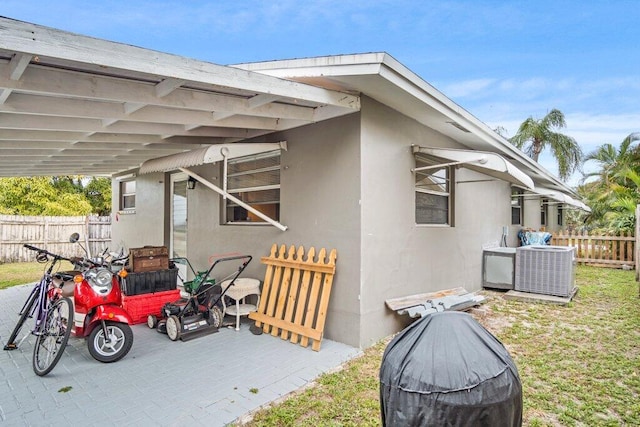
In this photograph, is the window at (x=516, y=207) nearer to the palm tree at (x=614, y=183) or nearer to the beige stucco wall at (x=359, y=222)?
the palm tree at (x=614, y=183)

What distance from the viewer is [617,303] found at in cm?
665

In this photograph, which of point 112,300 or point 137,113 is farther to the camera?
point 112,300

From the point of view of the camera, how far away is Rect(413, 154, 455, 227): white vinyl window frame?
18.8 feet

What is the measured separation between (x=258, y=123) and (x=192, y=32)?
32.0ft

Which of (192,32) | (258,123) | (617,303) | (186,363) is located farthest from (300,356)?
(192,32)

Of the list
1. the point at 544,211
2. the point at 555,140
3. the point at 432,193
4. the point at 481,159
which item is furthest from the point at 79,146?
the point at 555,140

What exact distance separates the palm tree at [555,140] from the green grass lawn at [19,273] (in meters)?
21.8

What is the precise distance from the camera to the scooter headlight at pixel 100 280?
400 centimetres

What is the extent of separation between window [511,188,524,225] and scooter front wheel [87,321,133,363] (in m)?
10.3

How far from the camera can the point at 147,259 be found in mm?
5562

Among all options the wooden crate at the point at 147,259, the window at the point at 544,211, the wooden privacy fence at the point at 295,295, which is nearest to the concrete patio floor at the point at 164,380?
the wooden privacy fence at the point at 295,295

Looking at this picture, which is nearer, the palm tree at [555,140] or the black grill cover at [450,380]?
the black grill cover at [450,380]

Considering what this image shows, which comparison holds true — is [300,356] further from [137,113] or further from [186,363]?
[137,113]

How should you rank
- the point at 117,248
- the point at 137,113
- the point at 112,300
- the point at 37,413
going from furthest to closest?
the point at 117,248
the point at 112,300
the point at 137,113
the point at 37,413
